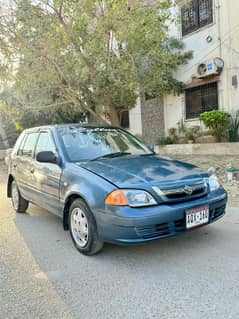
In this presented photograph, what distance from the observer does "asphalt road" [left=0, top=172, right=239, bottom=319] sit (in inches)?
99.7

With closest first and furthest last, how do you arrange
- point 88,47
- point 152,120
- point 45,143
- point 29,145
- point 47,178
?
point 47,178 → point 45,143 → point 29,145 → point 88,47 → point 152,120


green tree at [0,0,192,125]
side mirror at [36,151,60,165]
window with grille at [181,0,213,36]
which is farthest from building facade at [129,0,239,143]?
side mirror at [36,151,60,165]

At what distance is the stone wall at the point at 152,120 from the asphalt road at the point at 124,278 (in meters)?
10.6

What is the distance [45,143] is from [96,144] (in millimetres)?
896

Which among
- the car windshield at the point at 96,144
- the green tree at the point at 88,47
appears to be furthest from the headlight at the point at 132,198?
the green tree at the point at 88,47

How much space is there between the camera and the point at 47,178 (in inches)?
175

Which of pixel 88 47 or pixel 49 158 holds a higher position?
pixel 88 47

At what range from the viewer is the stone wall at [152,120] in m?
14.6

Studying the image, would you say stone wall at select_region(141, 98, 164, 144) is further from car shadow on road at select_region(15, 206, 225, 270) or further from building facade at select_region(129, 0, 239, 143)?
car shadow on road at select_region(15, 206, 225, 270)

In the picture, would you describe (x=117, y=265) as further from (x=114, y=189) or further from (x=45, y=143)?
(x=45, y=143)

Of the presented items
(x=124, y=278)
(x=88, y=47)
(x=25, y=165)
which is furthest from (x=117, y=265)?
(x=88, y=47)

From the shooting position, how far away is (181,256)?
11.5 feet

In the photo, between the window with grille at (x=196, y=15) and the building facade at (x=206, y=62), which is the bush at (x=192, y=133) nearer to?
the building facade at (x=206, y=62)

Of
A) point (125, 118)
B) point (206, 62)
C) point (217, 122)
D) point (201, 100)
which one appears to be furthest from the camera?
point (125, 118)
